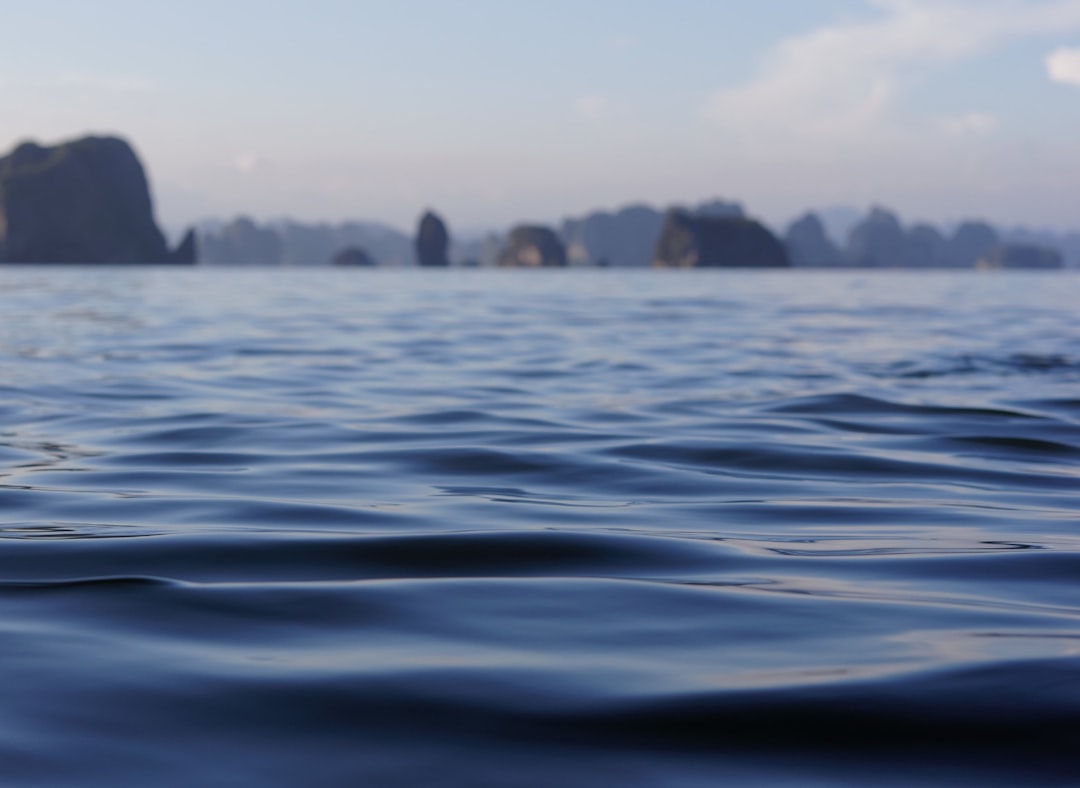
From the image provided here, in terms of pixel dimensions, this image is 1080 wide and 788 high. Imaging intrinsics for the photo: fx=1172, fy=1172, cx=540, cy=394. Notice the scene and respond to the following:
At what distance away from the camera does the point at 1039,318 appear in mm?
28500

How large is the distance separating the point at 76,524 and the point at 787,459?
4447 millimetres

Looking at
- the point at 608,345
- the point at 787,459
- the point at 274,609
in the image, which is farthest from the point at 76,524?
the point at 608,345

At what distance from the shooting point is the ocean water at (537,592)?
2.68 metres

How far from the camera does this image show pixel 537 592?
418 centimetres

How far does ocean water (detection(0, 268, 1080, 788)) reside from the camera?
2.68 m

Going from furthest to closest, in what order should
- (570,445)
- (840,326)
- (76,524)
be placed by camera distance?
(840,326)
(570,445)
(76,524)

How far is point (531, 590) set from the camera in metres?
4.21

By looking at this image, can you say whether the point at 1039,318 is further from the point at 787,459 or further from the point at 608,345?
the point at 787,459

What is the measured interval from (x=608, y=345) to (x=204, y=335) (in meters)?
7.14

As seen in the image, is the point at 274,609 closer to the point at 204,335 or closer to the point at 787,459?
the point at 787,459

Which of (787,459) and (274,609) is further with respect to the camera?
(787,459)

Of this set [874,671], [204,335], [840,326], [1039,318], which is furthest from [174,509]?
[1039,318]

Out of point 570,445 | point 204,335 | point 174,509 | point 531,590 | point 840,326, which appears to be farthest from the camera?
point 840,326

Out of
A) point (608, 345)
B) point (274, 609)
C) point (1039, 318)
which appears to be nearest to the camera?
point (274, 609)
